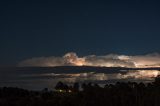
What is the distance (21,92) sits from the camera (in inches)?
6900

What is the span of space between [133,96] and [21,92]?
215 ft

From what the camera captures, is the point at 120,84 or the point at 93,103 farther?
the point at 120,84

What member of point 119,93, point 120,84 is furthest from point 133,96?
point 120,84

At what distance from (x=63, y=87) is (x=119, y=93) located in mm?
74159

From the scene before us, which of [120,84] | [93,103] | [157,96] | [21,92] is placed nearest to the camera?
[157,96]

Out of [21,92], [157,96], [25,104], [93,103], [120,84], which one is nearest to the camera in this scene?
[157,96]

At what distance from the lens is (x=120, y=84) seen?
476 ft

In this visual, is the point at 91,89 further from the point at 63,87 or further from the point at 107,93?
the point at 63,87

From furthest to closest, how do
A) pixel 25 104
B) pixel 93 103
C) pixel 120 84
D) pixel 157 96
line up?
pixel 120 84 < pixel 25 104 < pixel 93 103 < pixel 157 96

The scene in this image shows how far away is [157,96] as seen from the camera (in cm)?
10931

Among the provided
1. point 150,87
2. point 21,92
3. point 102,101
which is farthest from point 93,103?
point 21,92

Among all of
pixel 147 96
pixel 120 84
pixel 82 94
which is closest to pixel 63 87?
pixel 120 84

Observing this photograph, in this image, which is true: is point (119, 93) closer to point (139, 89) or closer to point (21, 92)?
point (139, 89)

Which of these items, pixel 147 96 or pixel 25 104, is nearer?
pixel 147 96
